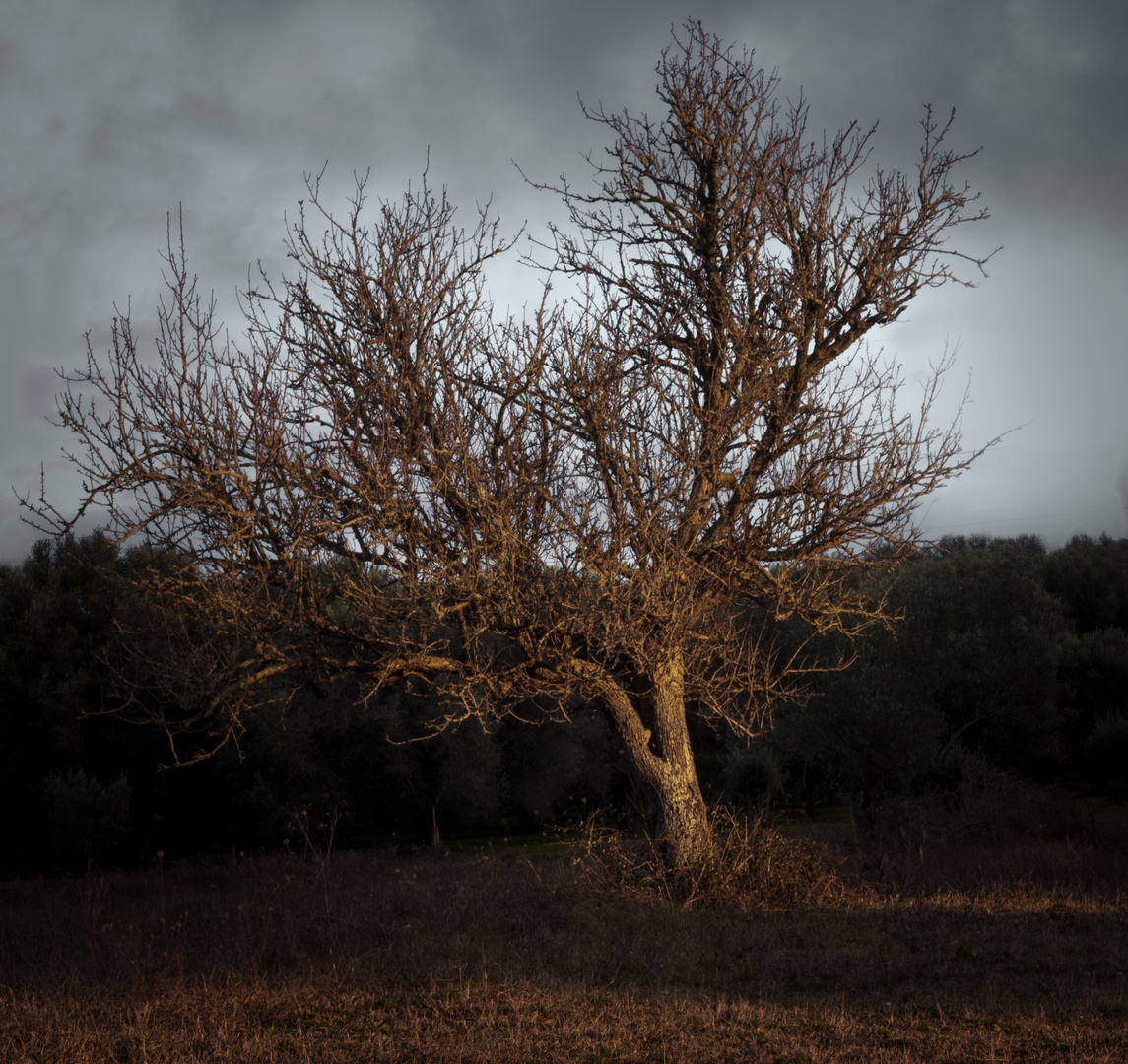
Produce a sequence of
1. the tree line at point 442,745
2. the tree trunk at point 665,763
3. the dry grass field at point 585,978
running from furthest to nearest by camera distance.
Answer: the tree line at point 442,745 → the tree trunk at point 665,763 → the dry grass field at point 585,978

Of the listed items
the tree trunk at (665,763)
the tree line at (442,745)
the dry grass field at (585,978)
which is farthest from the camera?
the tree line at (442,745)

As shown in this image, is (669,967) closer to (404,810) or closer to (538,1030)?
(538,1030)

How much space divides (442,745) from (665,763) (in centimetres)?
1831

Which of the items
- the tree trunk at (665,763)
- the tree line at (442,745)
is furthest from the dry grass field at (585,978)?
the tree line at (442,745)

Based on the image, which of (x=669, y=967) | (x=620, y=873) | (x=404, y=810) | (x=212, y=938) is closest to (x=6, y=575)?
(x=404, y=810)

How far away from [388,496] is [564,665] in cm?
259

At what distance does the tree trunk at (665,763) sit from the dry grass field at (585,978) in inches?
31.5

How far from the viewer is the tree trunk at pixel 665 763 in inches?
380

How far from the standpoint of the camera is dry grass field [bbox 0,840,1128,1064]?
5320 millimetres

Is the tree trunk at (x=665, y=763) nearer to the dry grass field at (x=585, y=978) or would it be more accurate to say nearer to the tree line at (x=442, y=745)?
the dry grass field at (x=585, y=978)

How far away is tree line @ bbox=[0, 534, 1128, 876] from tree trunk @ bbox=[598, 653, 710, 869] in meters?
12.0

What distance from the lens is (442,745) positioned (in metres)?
27.0

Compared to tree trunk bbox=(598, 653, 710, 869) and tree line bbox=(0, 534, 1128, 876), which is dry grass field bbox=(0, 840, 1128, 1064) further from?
tree line bbox=(0, 534, 1128, 876)

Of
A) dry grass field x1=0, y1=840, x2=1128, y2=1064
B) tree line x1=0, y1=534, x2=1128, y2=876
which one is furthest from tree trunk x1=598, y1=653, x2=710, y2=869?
tree line x1=0, y1=534, x2=1128, y2=876
